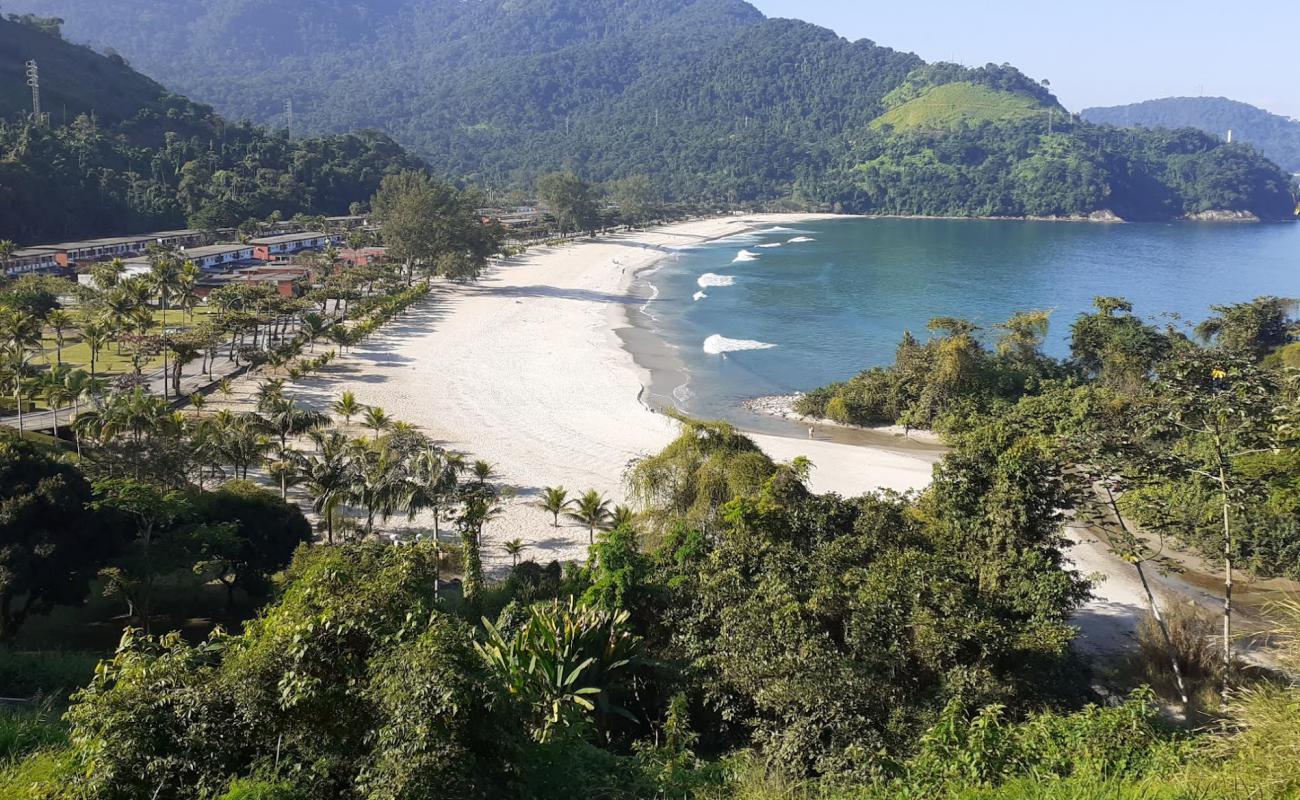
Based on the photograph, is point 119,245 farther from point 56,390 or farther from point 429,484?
point 429,484

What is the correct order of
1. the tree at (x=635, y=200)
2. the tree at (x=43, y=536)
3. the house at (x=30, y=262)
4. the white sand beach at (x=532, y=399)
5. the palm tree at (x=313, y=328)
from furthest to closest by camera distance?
the tree at (x=635, y=200) → the house at (x=30, y=262) → the palm tree at (x=313, y=328) → the white sand beach at (x=532, y=399) → the tree at (x=43, y=536)

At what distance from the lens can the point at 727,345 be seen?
4972cm

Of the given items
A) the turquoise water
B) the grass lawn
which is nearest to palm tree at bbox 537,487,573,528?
the turquoise water

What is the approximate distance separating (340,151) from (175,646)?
12992 cm

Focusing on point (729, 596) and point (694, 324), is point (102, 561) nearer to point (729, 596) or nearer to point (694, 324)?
point (729, 596)

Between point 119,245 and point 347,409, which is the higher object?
point 119,245

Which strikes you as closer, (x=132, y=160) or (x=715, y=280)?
(x=715, y=280)

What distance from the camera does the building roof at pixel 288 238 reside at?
7975 centimetres

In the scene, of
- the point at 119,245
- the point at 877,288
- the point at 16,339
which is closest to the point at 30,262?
the point at 119,245

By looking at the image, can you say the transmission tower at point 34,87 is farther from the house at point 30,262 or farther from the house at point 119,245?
the house at point 30,262

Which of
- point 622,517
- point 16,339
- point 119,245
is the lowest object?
point 622,517

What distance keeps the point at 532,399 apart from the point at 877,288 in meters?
47.0

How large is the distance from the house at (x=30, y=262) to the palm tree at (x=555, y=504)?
51952 mm

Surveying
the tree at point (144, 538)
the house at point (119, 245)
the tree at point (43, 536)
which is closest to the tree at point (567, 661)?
the tree at point (144, 538)
